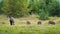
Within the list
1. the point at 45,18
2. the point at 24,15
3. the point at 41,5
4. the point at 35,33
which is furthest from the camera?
the point at 41,5

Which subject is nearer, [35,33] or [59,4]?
[35,33]

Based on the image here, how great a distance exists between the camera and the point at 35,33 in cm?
1573

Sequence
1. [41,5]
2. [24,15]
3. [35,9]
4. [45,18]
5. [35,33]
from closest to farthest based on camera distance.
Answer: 1. [35,33]
2. [45,18]
3. [24,15]
4. [41,5]
5. [35,9]

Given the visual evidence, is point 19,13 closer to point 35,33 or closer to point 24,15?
point 24,15

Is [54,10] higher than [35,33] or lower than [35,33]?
lower

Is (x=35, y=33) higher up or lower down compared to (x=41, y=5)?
higher up

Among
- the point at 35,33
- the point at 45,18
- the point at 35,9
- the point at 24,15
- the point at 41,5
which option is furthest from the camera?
the point at 35,9

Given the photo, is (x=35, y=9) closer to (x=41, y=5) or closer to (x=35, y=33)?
(x=41, y=5)

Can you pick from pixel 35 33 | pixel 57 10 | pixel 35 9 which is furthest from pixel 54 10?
pixel 35 33

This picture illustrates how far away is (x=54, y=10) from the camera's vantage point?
5538 centimetres

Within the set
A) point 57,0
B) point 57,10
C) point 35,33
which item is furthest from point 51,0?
point 35,33

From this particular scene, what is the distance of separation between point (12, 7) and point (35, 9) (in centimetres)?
1229

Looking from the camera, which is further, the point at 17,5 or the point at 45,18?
the point at 17,5

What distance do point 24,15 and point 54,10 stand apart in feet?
23.9
